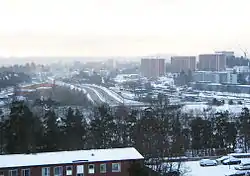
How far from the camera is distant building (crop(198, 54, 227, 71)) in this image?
4983cm

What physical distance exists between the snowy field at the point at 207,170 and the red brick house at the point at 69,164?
4.87ft

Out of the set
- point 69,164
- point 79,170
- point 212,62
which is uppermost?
point 212,62

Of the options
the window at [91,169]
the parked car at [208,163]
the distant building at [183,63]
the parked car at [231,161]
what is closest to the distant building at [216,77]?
the distant building at [183,63]

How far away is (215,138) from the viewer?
36.8ft

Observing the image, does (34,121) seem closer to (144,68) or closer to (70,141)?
(70,141)

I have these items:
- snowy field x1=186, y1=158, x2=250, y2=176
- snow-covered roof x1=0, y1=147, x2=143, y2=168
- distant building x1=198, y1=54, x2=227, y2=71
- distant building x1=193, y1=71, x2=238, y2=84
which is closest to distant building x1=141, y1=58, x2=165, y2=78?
distant building x1=198, y1=54, x2=227, y2=71

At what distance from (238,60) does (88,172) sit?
49246 millimetres

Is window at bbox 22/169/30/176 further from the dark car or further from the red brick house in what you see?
the dark car

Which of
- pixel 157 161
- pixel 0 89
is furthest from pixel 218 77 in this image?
pixel 157 161

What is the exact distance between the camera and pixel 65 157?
7543 mm

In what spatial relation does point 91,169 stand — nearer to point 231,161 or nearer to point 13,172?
point 13,172

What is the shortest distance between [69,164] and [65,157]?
31 cm

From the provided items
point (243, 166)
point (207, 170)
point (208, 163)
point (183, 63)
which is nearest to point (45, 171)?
point (207, 170)

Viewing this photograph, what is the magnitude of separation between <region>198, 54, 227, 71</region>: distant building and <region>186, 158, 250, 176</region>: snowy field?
4039cm
